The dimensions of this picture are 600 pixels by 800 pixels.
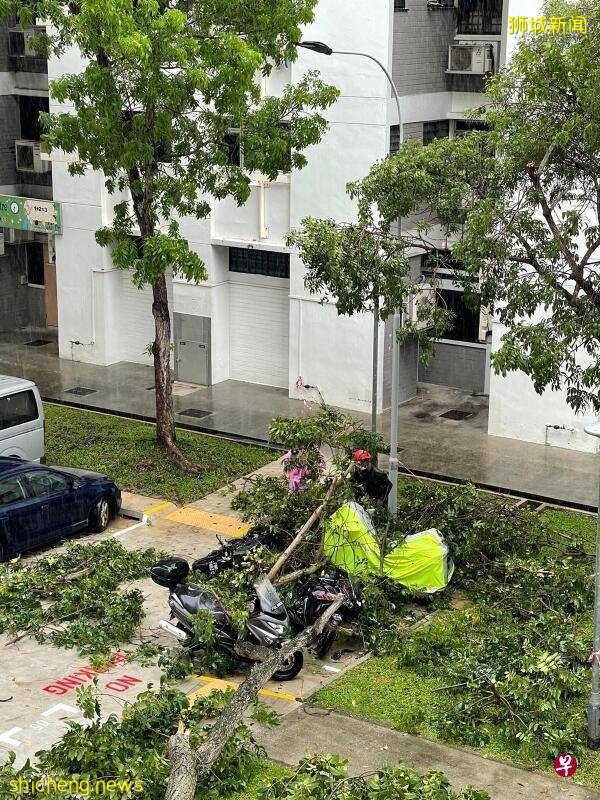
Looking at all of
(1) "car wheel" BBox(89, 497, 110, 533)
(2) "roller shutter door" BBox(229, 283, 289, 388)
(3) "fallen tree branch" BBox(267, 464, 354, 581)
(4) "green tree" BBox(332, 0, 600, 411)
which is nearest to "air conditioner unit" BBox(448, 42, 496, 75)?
(2) "roller shutter door" BBox(229, 283, 289, 388)

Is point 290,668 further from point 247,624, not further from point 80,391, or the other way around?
point 80,391

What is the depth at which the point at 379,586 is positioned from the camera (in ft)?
49.8

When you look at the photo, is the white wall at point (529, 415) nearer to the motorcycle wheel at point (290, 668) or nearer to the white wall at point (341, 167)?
the white wall at point (341, 167)

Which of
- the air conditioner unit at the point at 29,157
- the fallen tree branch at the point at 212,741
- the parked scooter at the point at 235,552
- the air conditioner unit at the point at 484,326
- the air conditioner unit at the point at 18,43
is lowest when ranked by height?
the fallen tree branch at the point at 212,741

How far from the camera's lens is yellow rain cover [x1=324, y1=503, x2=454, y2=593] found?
49.8 ft

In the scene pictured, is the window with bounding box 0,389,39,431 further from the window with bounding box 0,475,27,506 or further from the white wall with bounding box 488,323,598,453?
the white wall with bounding box 488,323,598,453

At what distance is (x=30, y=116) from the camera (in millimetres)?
29188

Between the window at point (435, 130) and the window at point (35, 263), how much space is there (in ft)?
34.7

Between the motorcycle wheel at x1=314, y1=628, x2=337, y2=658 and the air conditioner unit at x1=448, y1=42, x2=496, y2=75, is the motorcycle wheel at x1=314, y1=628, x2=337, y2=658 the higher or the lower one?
the lower one

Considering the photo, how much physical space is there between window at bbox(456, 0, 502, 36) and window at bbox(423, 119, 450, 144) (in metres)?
1.85

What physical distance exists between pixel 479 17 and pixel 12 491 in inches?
545

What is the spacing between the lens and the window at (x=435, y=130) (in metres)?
24.4

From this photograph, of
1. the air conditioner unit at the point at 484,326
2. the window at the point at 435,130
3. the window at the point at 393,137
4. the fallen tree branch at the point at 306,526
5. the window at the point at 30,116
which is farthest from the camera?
the window at the point at 30,116

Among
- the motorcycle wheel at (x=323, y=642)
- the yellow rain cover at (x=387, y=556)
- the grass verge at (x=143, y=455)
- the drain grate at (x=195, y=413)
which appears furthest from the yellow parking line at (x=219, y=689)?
the drain grate at (x=195, y=413)
